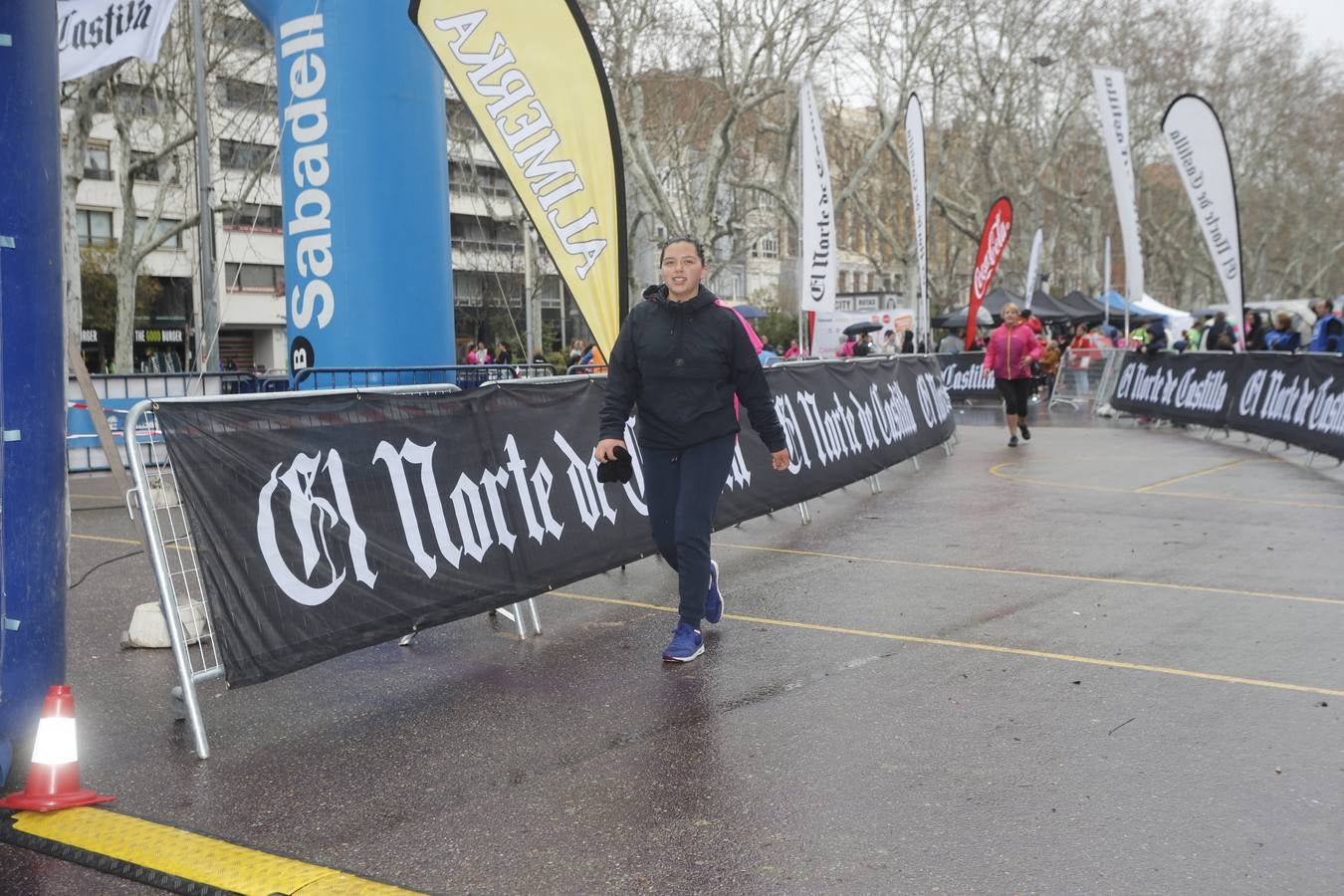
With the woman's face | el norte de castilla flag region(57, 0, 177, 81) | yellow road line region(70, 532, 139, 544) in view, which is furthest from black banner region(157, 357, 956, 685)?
el norte de castilla flag region(57, 0, 177, 81)

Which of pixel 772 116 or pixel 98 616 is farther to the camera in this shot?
pixel 772 116

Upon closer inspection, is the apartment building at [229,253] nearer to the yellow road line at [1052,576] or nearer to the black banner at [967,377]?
the black banner at [967,377]

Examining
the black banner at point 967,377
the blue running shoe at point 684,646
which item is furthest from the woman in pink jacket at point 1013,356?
the blue running shoe at point 684,646

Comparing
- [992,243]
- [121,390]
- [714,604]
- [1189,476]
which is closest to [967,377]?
[992,243]

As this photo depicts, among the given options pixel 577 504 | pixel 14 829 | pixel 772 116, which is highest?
pixel 772 116

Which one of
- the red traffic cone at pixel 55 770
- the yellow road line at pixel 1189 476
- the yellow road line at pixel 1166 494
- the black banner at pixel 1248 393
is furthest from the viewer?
the black banner at pixel 1248 393

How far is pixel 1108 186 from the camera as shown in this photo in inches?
2366

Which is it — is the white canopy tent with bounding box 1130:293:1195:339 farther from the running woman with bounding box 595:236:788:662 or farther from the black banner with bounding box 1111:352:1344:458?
the running woman with bounding box 595:236:788:662

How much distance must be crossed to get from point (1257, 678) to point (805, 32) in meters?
29.1

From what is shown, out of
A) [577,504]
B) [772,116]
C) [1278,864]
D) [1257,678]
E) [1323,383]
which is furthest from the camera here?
[772,116]

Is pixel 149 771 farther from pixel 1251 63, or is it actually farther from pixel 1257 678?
pixel 1251 63

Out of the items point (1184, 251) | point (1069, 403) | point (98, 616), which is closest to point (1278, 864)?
point (98, 616)

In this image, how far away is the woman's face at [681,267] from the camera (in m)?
5.86

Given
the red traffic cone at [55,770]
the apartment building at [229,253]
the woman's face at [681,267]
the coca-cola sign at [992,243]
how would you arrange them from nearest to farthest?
the red traffic cone at [55,770], the woman's face at [681,267], the coca-cola sign at [992,243], the apartment building at [229,253]
